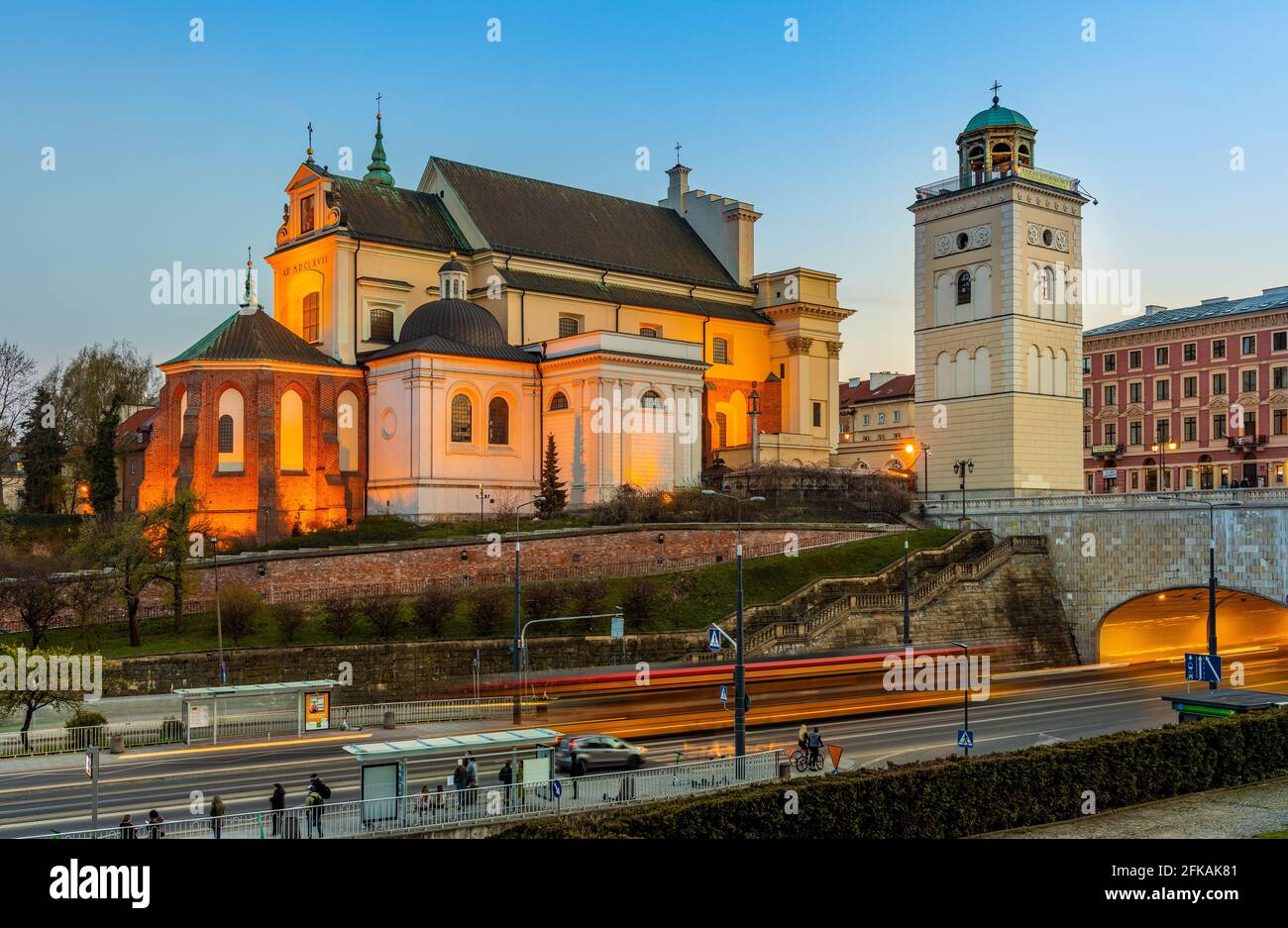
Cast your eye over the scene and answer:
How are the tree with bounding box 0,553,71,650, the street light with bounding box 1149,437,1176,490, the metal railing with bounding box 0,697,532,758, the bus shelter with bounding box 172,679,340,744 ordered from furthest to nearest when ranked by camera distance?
the street light with bounding box 1149,437,1176,490
the tree with bounding box 0,553,71,650
the bus shelter with bounding box 172,679,340,744
the metal railing with bounding box 0,697,532,758

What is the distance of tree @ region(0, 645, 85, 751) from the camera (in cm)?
3884

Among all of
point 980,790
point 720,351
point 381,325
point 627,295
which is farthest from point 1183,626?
point 381,325

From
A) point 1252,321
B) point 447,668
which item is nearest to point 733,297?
point 1252,321

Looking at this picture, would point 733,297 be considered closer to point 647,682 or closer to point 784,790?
point 647,682

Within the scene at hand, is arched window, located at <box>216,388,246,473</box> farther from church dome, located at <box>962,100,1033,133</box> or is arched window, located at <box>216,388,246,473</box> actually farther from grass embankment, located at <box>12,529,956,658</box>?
church dome, located at <box>962,100,1033,133</box>

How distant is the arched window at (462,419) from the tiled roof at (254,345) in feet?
23.8

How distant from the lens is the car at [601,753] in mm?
33094

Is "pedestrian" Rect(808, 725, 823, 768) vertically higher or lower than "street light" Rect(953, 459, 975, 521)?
lower

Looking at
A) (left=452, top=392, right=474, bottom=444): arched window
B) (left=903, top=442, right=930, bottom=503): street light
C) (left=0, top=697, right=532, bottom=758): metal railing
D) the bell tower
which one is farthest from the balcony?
(left=0, top=697, right=532, bottom=758): metal railing

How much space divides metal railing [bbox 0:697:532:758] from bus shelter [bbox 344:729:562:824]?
12.7 m

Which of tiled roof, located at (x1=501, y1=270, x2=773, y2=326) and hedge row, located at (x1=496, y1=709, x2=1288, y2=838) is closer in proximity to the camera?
hedge row, located at (x1=496, y1=709, x2=1288, y2=838)

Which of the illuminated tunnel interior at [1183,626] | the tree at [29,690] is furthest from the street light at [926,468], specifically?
the tree at [29,690]

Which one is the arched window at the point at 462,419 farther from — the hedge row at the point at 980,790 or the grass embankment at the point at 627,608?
the hedge row at the point at 980,790

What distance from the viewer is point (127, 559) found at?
163ft
